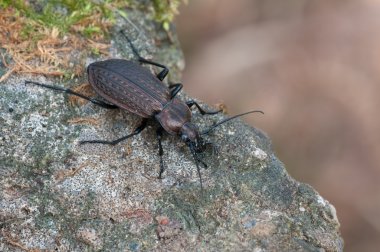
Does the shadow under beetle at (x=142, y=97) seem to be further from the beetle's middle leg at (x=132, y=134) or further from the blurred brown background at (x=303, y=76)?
the blurred brown background at (x=303, y=76)

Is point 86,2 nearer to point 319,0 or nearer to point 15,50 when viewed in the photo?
point 15,50

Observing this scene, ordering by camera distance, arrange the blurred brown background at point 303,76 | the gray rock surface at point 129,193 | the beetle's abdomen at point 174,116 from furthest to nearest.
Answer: the blurred brown background at point 303,76 → the beetle's abdomen at point 174,116 → the gray rock surface at point 129,193

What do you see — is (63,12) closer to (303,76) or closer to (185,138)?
(185,138)

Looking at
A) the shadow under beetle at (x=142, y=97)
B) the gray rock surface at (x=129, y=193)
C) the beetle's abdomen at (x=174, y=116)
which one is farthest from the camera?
the beetle's abdomen at (x=174, y=116)

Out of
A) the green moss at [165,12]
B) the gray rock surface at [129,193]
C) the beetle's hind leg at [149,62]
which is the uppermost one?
the green moss at [165,12]

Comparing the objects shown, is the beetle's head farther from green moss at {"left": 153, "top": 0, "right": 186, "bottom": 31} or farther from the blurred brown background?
the blurred brown background

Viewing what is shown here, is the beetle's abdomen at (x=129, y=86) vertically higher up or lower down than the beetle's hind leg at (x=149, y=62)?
lower down

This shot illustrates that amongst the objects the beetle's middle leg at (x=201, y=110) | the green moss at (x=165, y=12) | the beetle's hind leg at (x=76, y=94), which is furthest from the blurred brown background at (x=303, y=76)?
the beetle's hind leg at (x=76, y=94)

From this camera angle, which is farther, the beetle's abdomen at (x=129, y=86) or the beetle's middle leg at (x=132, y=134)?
the beetle's abdomen at (x=129, y=86)

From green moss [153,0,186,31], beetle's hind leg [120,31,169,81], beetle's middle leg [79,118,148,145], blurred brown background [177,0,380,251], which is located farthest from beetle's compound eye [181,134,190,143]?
blurred brown background [177,0,380,251]
